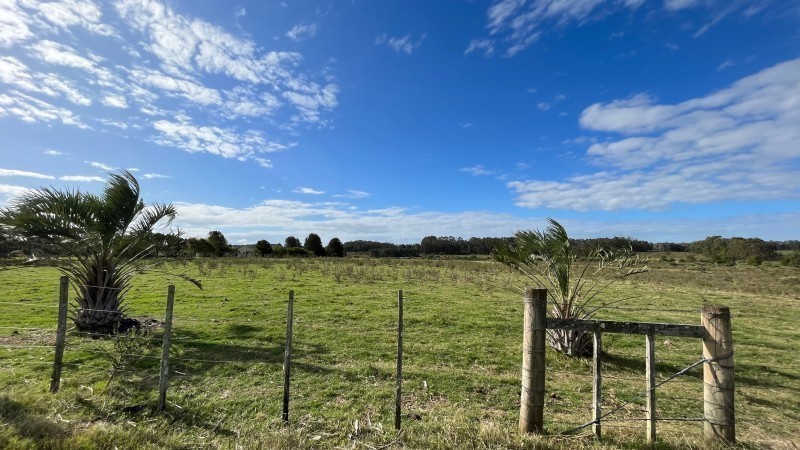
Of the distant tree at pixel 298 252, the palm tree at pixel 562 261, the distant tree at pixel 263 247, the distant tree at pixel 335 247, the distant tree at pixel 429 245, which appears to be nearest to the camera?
the palm tree at pixel 562 261

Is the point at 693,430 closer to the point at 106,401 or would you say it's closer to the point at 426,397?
the point at 426,397

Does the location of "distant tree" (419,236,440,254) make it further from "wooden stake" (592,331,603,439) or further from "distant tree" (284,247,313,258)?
"wooden stake" (592,331,603,439)

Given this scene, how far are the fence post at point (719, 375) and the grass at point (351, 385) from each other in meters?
0.20

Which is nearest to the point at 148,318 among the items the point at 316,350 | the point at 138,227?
the point at 138,227

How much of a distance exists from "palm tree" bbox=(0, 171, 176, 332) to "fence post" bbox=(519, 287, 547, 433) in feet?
30.2

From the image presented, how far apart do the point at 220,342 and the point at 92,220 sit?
4.60 metres

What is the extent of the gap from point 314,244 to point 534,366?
235 ft

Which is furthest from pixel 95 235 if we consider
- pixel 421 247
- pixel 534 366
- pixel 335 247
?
pixel 421 247

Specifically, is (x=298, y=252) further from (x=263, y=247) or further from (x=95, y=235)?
(x=95, y=235)

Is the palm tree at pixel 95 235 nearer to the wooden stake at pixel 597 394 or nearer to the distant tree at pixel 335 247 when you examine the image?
the wooden stake at pixel 597 394

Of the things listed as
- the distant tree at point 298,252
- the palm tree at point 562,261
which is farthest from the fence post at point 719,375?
the distant tree at point 298,252

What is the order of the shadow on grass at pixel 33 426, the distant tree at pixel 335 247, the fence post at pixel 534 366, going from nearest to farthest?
the shadow on grass at pixel 33 426, the fence post at pixel 534 366, the distant tree at pixel 335 247

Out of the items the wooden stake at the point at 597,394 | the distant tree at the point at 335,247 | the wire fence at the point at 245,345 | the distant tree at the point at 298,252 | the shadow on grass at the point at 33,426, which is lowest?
the wire fence at the point at 245,345

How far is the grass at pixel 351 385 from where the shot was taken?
161 inches
